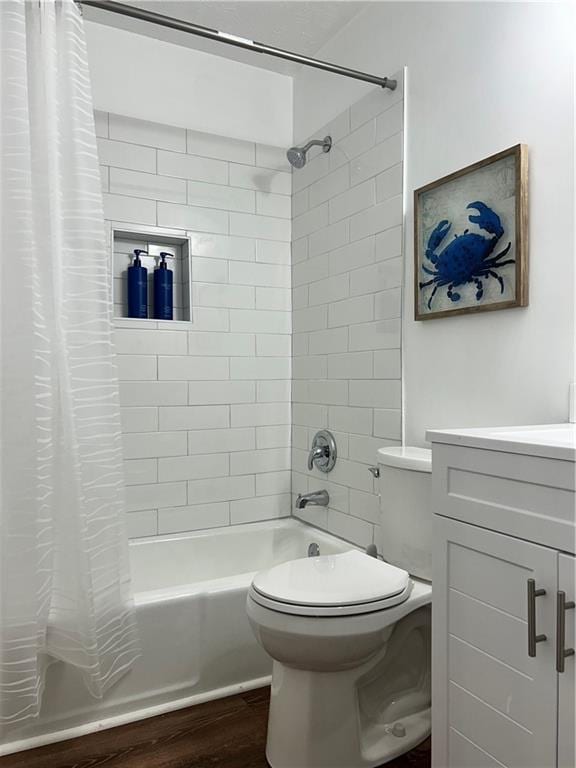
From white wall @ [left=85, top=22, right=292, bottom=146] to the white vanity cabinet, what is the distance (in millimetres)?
2008

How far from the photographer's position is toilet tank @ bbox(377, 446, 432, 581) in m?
1.79

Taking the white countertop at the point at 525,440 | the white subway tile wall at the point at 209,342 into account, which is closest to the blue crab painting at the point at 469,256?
the white countertop at the point at 525,440

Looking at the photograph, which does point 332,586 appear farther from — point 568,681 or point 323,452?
point 323,452

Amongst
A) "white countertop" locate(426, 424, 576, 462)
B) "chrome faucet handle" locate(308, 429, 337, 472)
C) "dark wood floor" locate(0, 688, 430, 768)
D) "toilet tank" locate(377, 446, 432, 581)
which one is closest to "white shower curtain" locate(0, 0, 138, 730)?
"dark wood floor" locate(0, 688, 430, 768)

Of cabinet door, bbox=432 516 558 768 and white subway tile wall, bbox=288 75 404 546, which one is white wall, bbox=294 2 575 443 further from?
cabinet door, bbox=432 516 558 768

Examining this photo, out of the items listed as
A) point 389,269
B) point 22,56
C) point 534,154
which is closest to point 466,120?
point 534,154

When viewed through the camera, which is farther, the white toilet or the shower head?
the shower head

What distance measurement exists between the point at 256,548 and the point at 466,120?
6.38ft

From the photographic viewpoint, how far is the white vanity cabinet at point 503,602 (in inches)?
41.4

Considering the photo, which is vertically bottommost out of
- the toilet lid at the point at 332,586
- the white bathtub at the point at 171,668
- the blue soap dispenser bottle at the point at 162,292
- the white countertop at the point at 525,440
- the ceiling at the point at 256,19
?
the white bathtub at the point at 171,668

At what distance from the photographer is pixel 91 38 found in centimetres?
246

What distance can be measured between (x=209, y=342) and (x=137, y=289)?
1.29ft

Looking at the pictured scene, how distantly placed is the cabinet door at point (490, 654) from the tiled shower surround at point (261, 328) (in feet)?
3.13

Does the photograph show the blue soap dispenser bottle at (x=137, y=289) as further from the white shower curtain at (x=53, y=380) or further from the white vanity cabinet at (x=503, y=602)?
the white vanity cabinet at (x=503, y=602)
